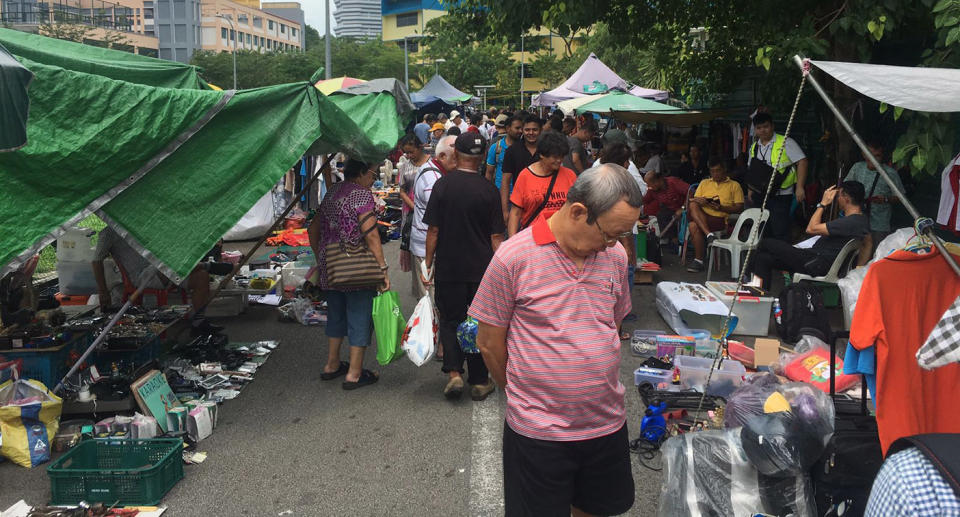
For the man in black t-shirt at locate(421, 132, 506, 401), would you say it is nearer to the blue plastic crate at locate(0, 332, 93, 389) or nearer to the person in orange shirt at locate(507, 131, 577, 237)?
the person in orange shirt at locate(507, 131, 577, 237)

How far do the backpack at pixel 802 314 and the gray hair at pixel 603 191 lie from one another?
4.57 m

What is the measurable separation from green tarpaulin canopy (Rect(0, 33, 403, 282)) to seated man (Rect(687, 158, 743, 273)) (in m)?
5.93

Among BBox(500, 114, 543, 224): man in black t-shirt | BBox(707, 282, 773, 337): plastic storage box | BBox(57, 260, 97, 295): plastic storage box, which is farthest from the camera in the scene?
BBox(57, 260, 97, 295): plastic storage box

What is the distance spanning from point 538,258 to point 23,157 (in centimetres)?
291

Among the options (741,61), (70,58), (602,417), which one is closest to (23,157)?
(70,58)

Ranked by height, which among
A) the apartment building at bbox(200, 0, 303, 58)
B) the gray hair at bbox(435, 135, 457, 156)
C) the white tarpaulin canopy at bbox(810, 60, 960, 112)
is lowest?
the gray hair at bbox(435, 135, 457, 156)

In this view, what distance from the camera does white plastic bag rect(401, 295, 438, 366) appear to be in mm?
5512

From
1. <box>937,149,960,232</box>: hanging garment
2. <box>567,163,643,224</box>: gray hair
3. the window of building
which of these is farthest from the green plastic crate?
the window of building

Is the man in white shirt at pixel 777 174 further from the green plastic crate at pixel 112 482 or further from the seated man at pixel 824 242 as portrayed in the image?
the green plastic crate at pixel 112 482

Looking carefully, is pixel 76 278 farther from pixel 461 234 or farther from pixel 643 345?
pixel 643 345

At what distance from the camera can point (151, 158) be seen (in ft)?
15.0

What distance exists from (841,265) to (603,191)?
18.2ft

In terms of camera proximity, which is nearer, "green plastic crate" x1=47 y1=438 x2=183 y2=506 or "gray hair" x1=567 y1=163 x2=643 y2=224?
"gray hair" x1=567 y1=163 x2=643 y2=224

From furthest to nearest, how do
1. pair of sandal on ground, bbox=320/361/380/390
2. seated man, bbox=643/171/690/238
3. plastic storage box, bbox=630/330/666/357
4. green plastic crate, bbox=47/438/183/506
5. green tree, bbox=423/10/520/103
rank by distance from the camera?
green tree, bbox=423/10/520/103 → seated man, bbox=643/171/690/238 → plastic storage box, bbox=630/330/666/357 → pair of sandal on ground, bbox=320/361/380/390 → green plastic crate, bbox=47/438/183/506
